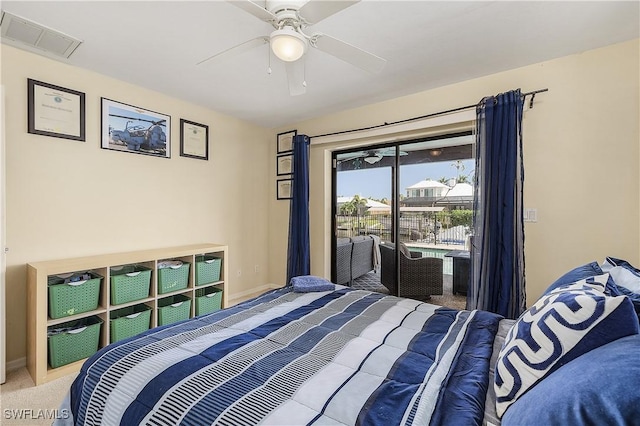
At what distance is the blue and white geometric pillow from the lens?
0.84m

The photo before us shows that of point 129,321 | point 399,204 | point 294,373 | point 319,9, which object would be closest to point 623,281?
point 294,373

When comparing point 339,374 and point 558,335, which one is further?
point 339,374

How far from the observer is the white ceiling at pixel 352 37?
1900 mm

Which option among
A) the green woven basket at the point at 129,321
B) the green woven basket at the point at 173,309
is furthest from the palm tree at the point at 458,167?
the green woven basket at the point at 129,321

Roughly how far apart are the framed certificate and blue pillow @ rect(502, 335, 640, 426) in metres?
3.50

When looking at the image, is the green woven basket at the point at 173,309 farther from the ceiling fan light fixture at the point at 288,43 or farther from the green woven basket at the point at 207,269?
the ceiling fan light fixture at the point at 288,43

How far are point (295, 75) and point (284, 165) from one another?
2.45m

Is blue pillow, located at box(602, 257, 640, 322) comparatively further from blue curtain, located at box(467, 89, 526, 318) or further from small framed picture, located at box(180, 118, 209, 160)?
small framed picture, located at box(180, 118, 209, 160)

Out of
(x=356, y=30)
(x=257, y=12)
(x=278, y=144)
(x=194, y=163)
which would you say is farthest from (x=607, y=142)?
(x=194, y=163)

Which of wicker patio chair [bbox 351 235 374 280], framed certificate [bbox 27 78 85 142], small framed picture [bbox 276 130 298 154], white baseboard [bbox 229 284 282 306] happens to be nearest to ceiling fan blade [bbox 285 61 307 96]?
→ framed certificate [bbox 27 78 85 142]

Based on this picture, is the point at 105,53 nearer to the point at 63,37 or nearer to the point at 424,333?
the point at 63,37

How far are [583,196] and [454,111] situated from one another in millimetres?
1296

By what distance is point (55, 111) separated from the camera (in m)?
2.55

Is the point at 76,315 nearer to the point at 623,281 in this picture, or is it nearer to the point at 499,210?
the point at 623,281
